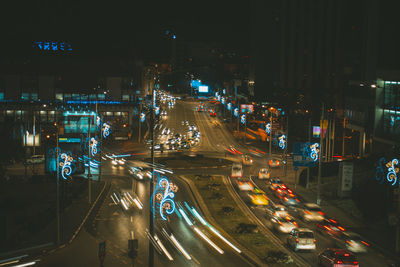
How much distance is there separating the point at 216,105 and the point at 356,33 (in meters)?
56.8

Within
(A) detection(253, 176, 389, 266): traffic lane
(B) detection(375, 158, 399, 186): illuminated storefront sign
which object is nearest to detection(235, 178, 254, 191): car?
(A) detection(253, 176, 389, 266): traffic lane

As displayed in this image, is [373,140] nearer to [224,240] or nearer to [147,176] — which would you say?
[147,176]

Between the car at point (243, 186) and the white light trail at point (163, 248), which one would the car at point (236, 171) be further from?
the white light trail at point (163, 248)

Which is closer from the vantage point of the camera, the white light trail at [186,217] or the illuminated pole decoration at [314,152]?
the white light trail at [186,217]

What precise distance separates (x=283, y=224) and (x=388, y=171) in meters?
7.74

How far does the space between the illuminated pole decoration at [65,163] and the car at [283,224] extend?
16.3 meters

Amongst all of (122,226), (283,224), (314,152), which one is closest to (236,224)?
(283,224)

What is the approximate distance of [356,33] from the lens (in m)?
74.4

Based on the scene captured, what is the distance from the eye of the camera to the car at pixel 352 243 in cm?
2648

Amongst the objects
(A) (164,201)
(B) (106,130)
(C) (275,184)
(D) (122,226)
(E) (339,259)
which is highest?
(B) (106,130)

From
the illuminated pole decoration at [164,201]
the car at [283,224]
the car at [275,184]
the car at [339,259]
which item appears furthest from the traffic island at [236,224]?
the car at [275,184]

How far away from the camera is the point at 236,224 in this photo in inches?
1222

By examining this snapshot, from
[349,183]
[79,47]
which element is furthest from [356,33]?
[79,47]

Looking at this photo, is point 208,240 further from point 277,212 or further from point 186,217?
point 277,212
